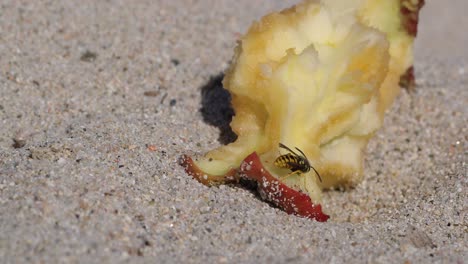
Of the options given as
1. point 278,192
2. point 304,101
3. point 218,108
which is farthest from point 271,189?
point 218,108

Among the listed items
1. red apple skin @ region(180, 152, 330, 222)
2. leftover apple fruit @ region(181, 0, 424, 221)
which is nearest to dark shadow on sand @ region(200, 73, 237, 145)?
leftover apple fruit @ region(181, 0, 424, 221)

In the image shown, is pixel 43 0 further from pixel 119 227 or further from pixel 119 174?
pixel 119 227

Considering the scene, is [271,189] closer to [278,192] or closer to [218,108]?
[278,192]

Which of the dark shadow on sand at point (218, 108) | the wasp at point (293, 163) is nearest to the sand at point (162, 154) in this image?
the dark shadow on sand at point (218, 108)

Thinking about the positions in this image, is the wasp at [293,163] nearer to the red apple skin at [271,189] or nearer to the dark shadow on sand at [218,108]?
the red apple skin at [271,189]

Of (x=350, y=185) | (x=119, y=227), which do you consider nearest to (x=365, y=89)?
(x=350, y=185)

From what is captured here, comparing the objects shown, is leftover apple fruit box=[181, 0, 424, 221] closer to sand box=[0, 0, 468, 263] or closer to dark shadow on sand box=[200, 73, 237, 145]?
sand box=[0, 0, 468, 263]
